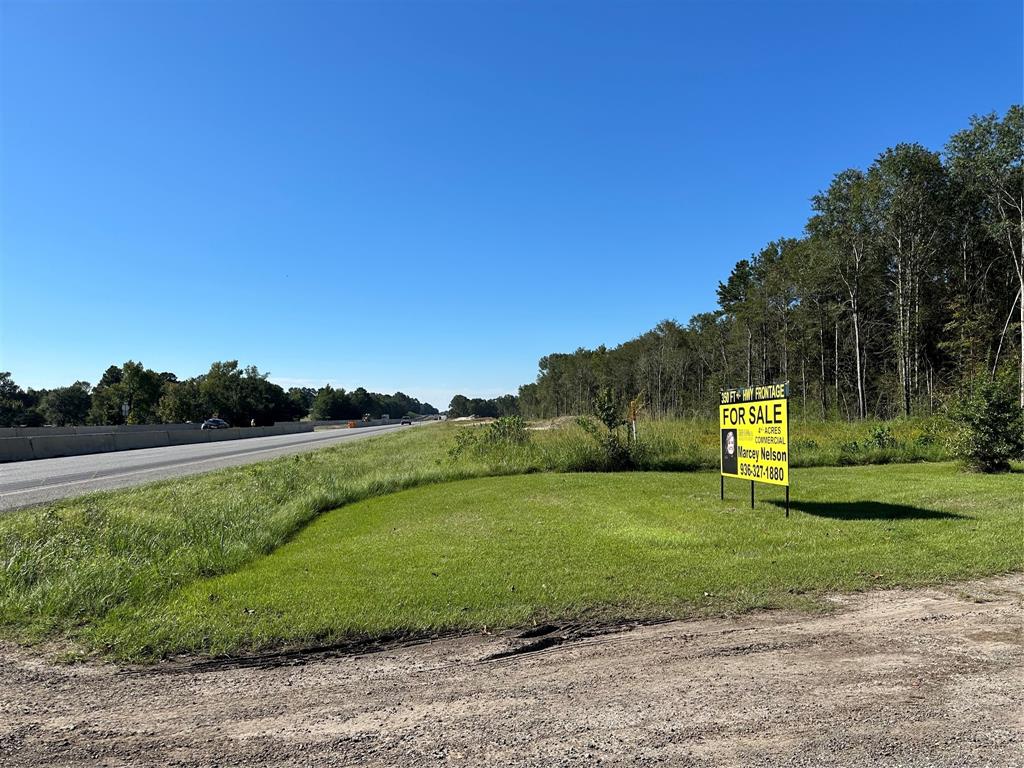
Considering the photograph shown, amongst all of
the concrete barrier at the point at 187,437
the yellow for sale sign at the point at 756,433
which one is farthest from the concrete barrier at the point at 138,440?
the yellow for sale sign at the point at 756,433

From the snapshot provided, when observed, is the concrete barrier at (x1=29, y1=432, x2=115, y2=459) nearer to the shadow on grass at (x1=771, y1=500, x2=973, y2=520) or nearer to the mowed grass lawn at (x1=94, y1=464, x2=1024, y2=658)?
the mowed grass lawn at (x1=94, y1=464, x2=1024, y2=658)

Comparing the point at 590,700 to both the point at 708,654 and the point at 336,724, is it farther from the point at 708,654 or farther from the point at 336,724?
the point at 336,724

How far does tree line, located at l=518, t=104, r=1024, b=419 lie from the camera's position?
104ft

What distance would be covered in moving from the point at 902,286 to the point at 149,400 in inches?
A: 3335

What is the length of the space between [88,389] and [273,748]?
134m

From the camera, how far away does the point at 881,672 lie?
395 cm

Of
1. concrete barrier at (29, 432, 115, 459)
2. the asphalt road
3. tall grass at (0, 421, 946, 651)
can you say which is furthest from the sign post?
concrete barrier at (29, 432, 115, 459)

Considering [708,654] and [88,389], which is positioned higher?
[88,389]

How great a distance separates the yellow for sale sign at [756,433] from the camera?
376 inches

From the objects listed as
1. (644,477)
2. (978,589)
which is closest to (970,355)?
(644,477)

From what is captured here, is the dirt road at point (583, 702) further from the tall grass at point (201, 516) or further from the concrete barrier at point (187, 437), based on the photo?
the concrete barrier at point (187, 437)

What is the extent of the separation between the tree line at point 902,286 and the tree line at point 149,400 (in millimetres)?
67809

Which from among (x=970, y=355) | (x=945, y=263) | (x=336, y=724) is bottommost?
(x=336, y=724)

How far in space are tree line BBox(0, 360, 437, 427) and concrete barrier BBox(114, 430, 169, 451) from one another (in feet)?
102
